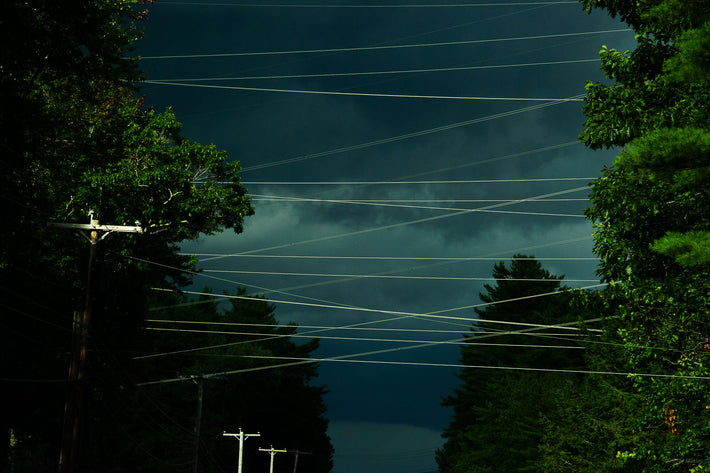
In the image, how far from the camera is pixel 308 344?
82.9 m

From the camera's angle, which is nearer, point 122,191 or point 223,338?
point 122,191

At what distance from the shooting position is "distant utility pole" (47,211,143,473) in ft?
59.1

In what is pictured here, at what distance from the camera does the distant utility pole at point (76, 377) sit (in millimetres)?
18000

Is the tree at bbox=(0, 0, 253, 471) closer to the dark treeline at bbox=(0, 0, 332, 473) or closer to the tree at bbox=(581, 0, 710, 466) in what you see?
the dark treeline at bbox=(0, 0, 332, 473)

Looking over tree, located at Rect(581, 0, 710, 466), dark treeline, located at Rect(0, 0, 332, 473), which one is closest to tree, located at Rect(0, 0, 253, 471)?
dark treeline, located at Rect(0, 0, 332, 473)

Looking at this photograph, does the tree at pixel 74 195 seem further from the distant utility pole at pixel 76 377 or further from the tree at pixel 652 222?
the tree at pixel 652 222

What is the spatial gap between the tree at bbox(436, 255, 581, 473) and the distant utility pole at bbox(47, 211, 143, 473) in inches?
800

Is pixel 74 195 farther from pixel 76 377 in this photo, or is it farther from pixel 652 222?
pixel 652 222

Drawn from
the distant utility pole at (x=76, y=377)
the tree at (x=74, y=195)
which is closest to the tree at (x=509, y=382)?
the tree at (x=74, y=195)

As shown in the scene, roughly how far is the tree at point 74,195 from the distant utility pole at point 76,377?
0.45 metres

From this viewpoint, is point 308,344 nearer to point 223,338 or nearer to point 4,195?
point 223,338

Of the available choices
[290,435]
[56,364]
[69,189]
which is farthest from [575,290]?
[290,435]

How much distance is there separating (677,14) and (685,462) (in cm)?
1502

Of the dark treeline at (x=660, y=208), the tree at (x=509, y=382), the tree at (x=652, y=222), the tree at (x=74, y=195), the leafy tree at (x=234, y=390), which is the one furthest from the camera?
the tree at (x=509, y=382)
